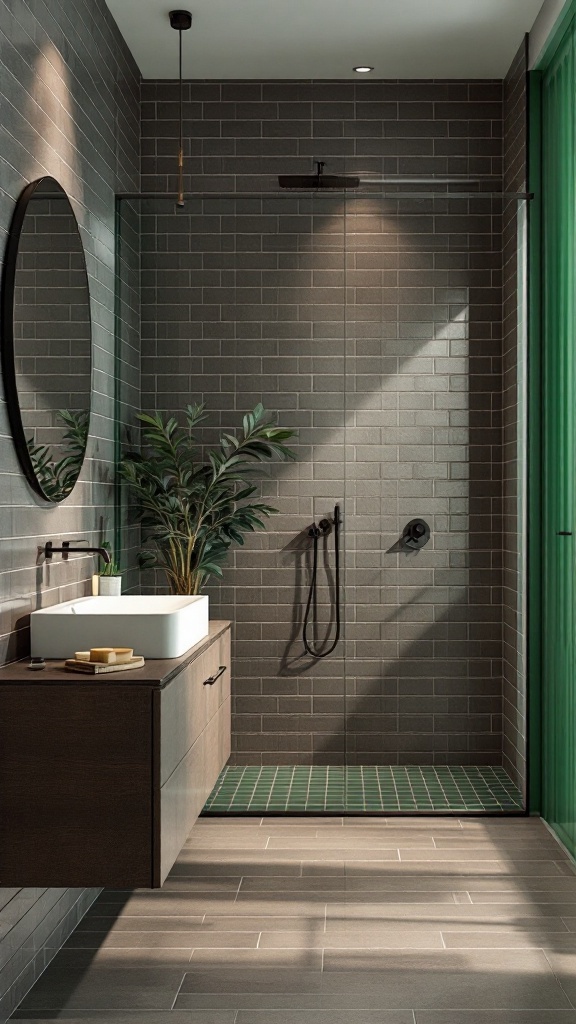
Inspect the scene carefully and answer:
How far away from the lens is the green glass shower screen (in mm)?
3666

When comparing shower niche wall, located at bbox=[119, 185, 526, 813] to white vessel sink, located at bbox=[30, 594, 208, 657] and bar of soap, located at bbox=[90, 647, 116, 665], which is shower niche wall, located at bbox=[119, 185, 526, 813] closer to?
white vessel sink, located at bbox=[30, 594, 208, 657]

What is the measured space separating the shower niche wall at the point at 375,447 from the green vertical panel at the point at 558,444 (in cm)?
12

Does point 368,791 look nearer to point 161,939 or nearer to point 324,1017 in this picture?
point 161,939

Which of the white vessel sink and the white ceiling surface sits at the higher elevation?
the white ceiling surface

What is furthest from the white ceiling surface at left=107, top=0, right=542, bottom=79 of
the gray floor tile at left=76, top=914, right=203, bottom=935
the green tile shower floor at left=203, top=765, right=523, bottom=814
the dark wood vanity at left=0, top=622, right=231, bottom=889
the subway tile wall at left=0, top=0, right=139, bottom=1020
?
the gray floor tile at left=76, top=914, right=203, bottom=935

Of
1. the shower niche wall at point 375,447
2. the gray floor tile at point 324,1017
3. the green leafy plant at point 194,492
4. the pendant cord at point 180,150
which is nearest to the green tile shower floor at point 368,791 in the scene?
the shower niche wall at point 375,447

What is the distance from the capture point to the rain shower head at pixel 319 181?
4.09 m

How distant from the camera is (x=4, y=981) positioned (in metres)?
2.49

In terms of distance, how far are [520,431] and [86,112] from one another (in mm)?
2086

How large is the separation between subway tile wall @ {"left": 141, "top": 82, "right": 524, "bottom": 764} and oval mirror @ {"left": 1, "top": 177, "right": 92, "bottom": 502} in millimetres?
802

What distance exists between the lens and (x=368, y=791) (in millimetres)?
4086

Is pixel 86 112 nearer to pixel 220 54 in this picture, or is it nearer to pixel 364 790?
pixel 220 54

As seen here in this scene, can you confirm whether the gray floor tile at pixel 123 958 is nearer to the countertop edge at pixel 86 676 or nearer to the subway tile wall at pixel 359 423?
the countertop edge at pixel 86 676

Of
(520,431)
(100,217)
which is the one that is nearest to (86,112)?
(100,217)
